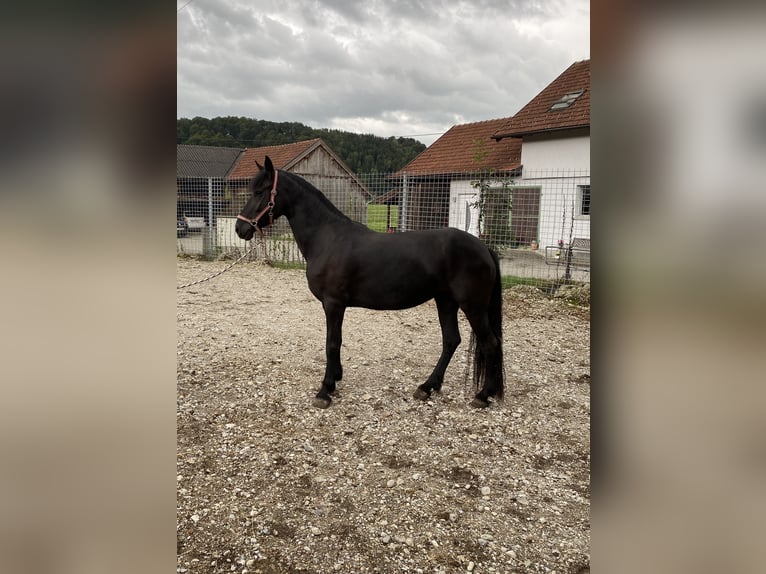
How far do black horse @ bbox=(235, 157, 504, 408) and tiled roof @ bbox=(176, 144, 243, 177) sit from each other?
2539cm

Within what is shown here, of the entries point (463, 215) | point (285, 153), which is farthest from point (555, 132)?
point (285, 153)

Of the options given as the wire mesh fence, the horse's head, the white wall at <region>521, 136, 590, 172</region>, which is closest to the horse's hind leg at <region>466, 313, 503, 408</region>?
the horse's head

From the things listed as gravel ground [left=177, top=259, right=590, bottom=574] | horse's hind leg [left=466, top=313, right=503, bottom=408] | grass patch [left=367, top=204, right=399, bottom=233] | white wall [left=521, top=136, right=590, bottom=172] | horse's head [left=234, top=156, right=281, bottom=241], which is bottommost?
gravel ground [left=177, top=259, right=590, bottom=574]

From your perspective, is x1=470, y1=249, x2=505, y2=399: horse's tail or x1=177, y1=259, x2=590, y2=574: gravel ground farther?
x1=470, y1=249, x2=505, y2=399: horse's tail

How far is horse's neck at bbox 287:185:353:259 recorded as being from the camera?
150 inches

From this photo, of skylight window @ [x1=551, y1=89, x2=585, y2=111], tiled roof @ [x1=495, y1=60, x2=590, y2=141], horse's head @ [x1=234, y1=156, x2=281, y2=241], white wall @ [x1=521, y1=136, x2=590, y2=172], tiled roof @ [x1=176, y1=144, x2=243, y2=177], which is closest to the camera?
horse's head @ [x1=234, y1=156, x2=281, y2=241]

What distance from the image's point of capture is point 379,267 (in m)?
3.66

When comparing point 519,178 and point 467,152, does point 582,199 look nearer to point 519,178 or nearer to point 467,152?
point 519,178

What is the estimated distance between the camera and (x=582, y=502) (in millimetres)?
2541

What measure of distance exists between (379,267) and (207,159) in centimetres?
2943

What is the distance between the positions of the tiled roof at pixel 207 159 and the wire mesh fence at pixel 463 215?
647 inches

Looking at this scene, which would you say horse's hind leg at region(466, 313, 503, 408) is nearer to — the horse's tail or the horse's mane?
the horse's tail

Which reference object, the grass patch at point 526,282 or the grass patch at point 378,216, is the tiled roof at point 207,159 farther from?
the grass patch at point 526,282
